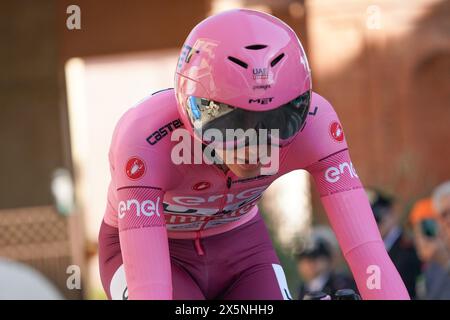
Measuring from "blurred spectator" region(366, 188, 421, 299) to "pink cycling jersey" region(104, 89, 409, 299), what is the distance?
4200 mm

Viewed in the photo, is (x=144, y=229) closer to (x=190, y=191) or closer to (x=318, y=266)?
(x=190, y=191)

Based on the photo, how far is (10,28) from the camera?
16.6 meters

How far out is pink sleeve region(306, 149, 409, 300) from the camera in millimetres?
3816

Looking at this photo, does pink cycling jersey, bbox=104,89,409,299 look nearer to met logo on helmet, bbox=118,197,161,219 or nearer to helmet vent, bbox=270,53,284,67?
met logo on helmet, bbox=118,197,161,219

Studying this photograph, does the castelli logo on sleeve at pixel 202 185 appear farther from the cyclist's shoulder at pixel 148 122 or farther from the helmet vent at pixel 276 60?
the helmet vent at pixel 276 60

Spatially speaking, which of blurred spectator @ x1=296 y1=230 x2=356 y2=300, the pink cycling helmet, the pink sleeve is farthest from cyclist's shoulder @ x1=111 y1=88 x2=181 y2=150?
blurred spectator @ x1=296 y1=230 x2=356 y2=300

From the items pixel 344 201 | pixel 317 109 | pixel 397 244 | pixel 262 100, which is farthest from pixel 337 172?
pixel 397 244

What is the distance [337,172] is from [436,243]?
4.18m

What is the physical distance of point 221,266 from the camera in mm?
4629

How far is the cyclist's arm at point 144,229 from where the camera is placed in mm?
3680

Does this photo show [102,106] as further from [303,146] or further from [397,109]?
[303,146]

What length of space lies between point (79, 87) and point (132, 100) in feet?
2.61

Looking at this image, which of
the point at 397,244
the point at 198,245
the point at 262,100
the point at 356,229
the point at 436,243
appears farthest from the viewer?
the point at 397,244
